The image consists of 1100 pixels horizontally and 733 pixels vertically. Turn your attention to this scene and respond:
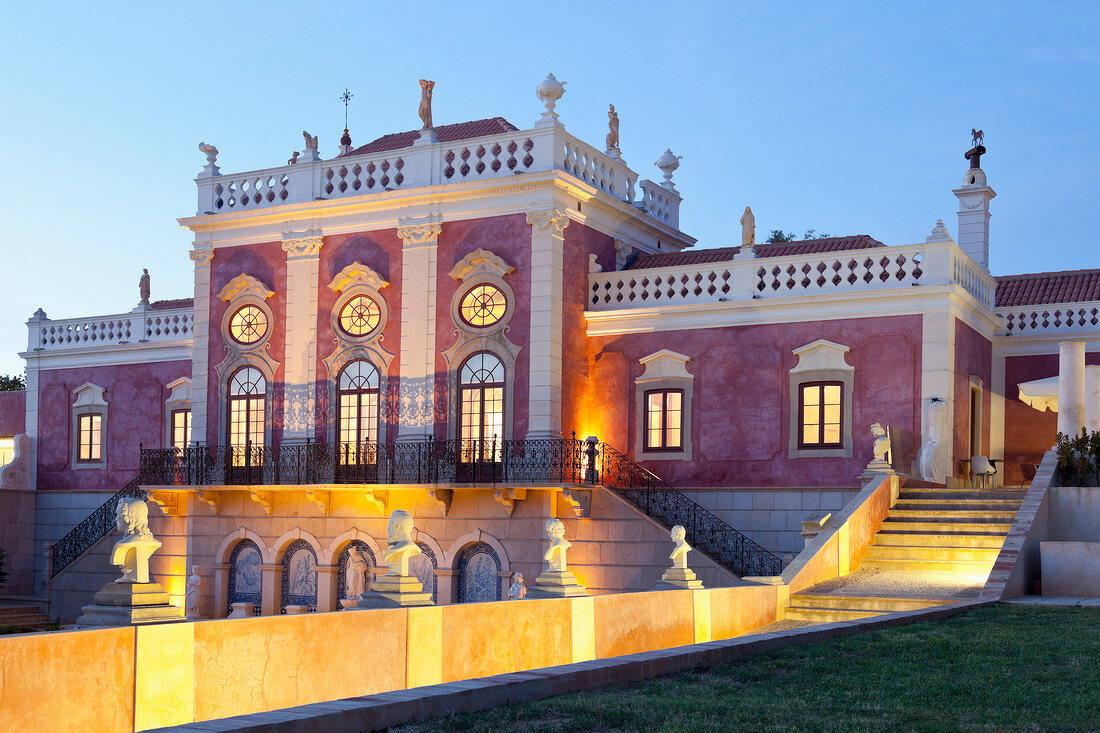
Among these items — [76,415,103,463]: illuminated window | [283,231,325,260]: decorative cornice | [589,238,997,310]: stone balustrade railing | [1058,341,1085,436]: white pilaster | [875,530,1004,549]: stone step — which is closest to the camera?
[875,530,1004,549]: stone step

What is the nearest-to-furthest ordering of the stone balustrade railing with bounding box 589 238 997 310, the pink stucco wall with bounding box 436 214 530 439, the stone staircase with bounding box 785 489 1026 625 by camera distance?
the stone staircase with bounding box 785 489 1026 625 → the stone balustrade railing with bounding box 589 238 997 310 → the pink stucco wall with bounding box 436 214 530 439

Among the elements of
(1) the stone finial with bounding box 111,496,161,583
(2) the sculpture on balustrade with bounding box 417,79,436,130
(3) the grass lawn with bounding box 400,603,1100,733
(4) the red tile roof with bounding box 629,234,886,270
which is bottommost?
(3) the grass lawn with bounding box 400,603,1100,733

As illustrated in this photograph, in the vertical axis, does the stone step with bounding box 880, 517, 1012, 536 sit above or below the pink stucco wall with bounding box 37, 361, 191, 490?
below

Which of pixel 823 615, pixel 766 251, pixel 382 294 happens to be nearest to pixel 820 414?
pixel 766 251

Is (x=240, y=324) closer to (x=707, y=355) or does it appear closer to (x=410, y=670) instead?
(x=707, y=355)

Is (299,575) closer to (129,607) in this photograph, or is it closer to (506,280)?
(506,280)

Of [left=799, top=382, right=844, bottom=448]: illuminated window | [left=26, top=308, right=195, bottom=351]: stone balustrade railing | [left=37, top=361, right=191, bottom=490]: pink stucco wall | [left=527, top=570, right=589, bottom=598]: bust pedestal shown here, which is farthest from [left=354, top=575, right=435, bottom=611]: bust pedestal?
[left=37, top=361, right=191, bottom=490]: pink stucco wall

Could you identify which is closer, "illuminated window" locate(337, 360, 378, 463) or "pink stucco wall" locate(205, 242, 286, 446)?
"illuminated window" locate(337, 360, 378, 463)

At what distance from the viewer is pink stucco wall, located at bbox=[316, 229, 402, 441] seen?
26.2 m

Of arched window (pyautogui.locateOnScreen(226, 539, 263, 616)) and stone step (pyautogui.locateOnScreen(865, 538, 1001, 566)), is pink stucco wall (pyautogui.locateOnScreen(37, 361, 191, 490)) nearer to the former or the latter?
arched window (pyautogui.locateOnScreen(226, 539, 263, 616))

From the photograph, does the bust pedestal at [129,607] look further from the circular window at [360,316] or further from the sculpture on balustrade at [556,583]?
the circular window at [360,316]

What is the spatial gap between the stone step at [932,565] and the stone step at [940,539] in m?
0.36

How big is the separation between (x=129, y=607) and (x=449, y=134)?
65.3 feet

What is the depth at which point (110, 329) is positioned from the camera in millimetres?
32531
